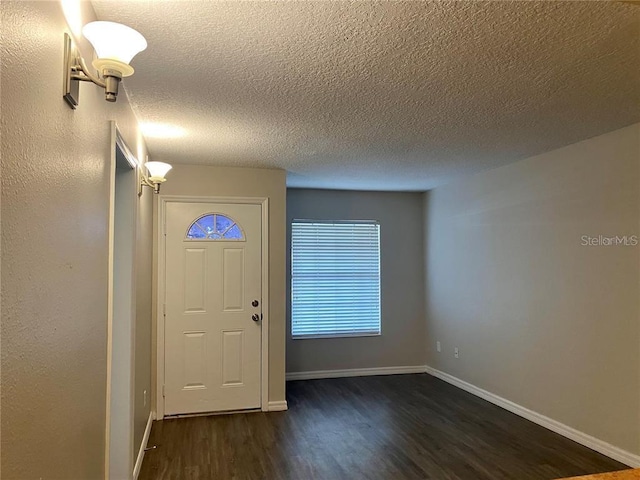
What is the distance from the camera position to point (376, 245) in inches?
234

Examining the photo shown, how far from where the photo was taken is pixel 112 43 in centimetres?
125

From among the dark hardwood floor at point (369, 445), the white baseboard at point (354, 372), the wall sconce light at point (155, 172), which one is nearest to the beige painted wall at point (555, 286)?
the dark hardwood floor at point (369, 445)

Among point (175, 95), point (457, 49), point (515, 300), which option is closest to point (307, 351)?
point (515, 300)

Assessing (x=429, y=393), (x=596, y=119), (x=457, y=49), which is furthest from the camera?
(x=429, y=393)

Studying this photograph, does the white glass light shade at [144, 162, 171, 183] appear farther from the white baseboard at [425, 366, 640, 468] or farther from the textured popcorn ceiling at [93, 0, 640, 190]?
the white baseboard at [425, 366, 640, 468]

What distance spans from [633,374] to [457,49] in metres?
2.64

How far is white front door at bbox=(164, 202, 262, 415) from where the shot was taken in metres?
4.27

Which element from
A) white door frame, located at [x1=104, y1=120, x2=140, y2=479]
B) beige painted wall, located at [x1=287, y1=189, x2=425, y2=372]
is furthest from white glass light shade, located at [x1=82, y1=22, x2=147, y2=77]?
beige painted wall, located at [x1=287, y1=189, x2=425, y2=372]

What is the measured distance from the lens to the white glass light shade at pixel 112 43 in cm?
123

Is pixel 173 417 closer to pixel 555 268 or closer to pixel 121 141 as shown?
pixel 121 141

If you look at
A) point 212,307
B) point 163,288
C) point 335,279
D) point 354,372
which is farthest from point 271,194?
point 354,372

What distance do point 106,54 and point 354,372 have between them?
201 inches

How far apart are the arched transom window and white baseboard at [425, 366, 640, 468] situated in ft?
9.88

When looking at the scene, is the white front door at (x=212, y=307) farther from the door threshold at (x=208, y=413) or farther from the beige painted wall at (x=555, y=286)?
the beige painted wall at (x=555, y=286)
